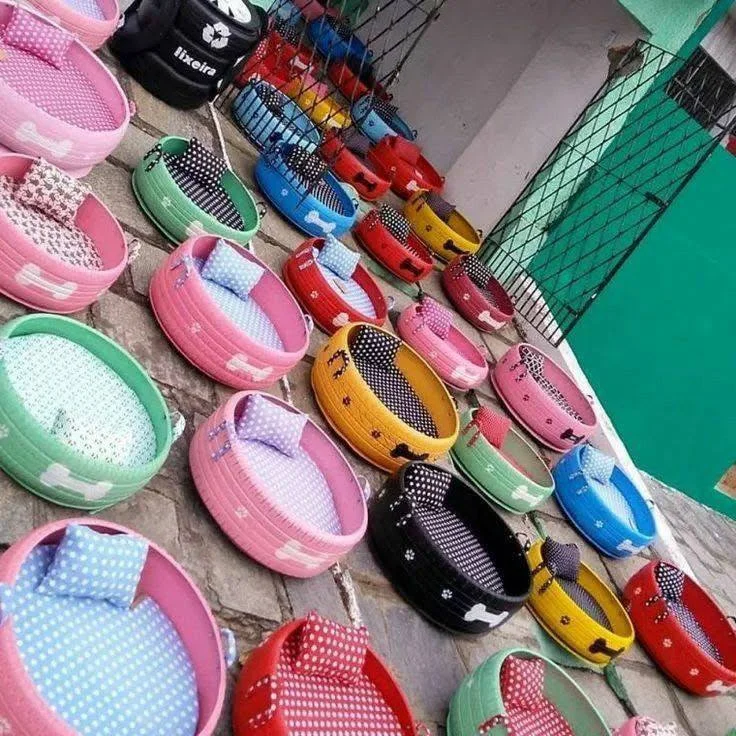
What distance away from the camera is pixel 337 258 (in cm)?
514

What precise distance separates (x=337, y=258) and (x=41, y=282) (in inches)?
89.8

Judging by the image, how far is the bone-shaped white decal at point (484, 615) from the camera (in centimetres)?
363

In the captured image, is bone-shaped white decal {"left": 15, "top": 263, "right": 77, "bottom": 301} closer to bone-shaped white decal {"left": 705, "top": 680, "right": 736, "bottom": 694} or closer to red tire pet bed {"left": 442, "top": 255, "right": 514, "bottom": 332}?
red tire pet bed {"left": 442, "top": 255, "right": 514, "bottom": 332}

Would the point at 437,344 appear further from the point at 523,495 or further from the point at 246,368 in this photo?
the point at 246,368

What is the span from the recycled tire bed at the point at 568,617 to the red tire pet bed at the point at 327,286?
1702mm

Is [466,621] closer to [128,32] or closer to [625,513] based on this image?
[625,513]

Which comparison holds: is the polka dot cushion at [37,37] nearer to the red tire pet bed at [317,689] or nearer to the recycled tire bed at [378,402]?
the recycled tire bed at [378,402]

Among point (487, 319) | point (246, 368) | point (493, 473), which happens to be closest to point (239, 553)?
point (246, 368)

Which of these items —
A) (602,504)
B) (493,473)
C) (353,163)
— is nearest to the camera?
(493,473)

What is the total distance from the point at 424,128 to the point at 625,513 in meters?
4.78

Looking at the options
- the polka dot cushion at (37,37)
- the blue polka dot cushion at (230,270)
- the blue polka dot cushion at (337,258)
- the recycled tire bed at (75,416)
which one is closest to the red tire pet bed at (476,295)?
the blue polka dot cushion at (337,258)

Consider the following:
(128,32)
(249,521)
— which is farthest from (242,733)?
(128,32)

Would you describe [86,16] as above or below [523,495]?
above

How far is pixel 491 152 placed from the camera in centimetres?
789
